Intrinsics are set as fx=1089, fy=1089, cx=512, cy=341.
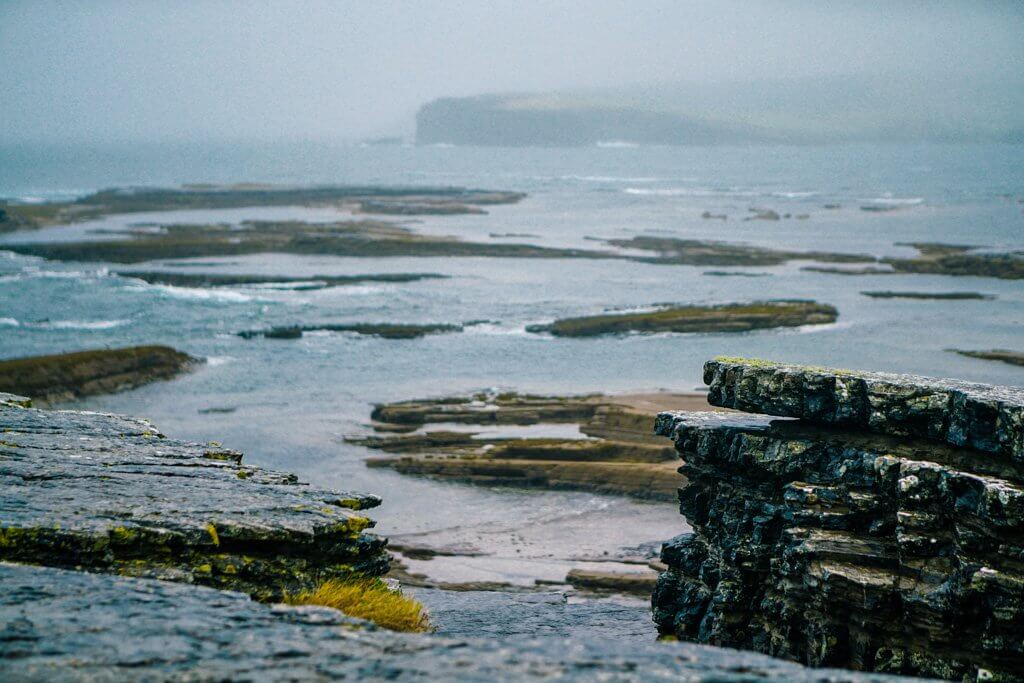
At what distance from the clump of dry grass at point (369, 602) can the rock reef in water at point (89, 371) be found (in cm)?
3463

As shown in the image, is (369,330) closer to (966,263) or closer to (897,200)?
(966,263)

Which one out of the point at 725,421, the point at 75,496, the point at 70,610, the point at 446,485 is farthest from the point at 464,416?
the point at 70,610

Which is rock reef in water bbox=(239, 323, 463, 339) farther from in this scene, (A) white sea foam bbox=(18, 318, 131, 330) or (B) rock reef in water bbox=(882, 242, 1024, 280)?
(B) rock reef in water bbox=(882, 242, 1024, 280)

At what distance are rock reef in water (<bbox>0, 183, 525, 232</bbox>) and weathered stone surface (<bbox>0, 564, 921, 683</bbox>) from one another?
4329 inches

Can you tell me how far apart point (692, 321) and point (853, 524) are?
142ft

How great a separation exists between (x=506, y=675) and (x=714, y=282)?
68.1m

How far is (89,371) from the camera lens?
4800 centimetres

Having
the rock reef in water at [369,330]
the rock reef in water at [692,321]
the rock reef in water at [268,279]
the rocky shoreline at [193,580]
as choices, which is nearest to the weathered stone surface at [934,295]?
the rock reef in water at [692,321]

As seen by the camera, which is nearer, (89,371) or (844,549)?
(844,549)

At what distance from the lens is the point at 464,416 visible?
41.6m

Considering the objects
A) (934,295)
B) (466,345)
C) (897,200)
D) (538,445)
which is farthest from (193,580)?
(897,200)

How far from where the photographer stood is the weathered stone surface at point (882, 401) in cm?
1549

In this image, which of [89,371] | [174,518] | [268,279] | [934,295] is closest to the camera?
[174,518]

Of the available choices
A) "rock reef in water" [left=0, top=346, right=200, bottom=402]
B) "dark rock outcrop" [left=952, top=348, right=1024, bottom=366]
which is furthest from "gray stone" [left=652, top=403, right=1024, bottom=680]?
"dark rock outcrop" [left=952, top=348, right=1024, bottom=366]
